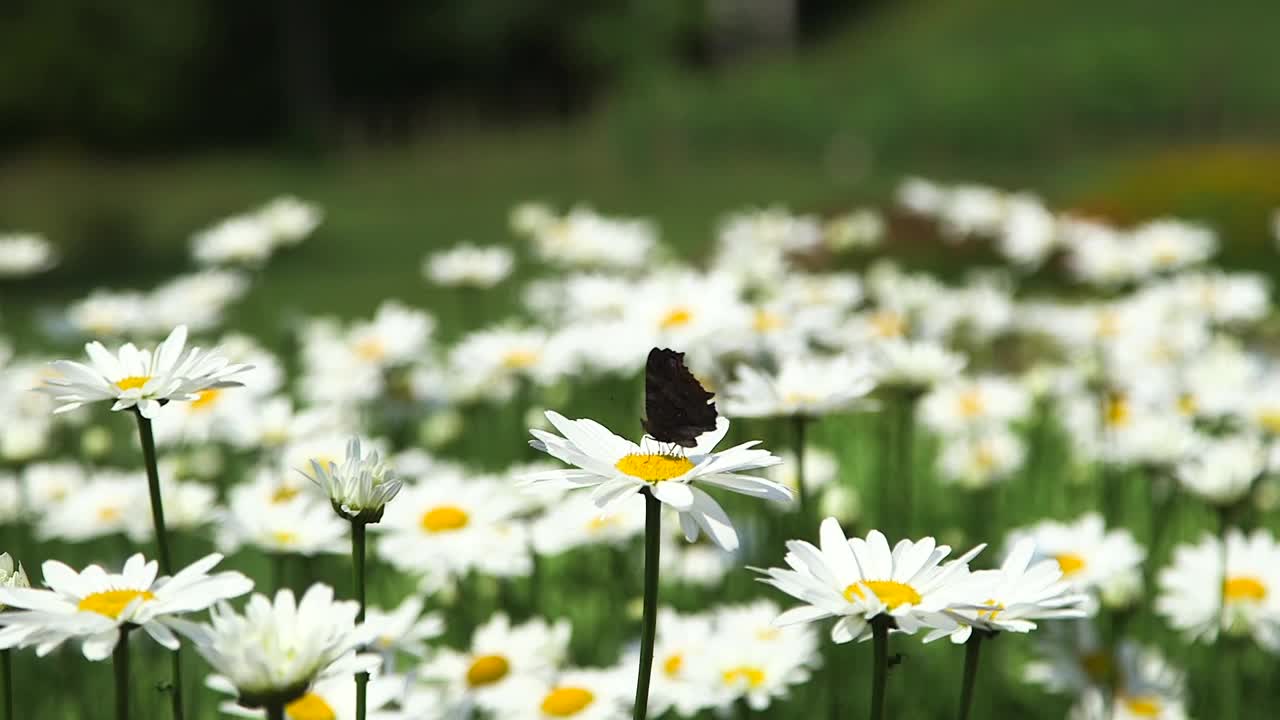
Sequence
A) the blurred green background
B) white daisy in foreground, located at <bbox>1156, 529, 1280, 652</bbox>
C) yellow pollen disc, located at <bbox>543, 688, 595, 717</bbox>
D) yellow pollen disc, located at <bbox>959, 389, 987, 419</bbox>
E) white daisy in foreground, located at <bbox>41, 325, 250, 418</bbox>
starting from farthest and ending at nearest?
the blurred green background, yellow pollen disc, located at <bbox>959, 389, 987, 419</bbox>, white daisy in foreground, located at <bbox>1156, 529, 1280, 652</bbox>, yellow pollen disc, located at <bbox>543, 688, 595, 717</bbox>, white daisy in foreground, located at <bbox>41, 325, 250, 418</bbox>

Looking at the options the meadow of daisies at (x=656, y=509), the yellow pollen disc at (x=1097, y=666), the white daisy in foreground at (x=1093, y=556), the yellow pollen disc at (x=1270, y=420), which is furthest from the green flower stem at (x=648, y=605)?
the yellow pollen disc at (x=1270, y=420)

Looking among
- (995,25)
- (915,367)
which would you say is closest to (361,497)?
(915,367)

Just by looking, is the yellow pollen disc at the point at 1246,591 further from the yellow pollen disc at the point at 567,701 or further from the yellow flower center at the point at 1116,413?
the yellow pollen disc at the point at 567,701

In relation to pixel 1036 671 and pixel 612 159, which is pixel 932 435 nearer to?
pixel 1036 671

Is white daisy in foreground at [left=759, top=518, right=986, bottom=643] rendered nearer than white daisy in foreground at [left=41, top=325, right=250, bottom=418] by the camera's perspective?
Yes

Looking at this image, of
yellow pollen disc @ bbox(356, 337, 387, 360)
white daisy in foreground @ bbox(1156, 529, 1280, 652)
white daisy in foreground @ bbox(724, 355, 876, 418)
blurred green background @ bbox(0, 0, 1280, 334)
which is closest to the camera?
white daisy in foreground @ bbox(724, 355, 876, 418)

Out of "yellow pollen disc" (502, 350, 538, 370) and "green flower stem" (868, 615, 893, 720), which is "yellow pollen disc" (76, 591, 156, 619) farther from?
"yellow pollen disc" (502, 350, 538, 370)

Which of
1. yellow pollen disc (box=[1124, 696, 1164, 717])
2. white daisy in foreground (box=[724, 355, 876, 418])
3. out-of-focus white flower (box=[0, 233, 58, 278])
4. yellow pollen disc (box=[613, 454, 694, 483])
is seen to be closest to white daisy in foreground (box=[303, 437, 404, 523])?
yellow pollen disc (box=[613, 454, 694, 483])
